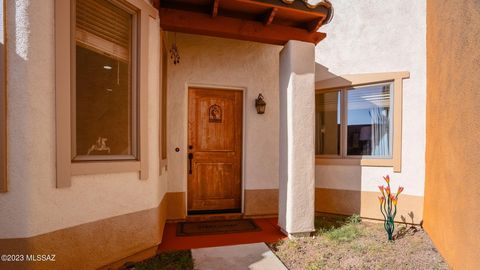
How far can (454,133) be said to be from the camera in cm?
266

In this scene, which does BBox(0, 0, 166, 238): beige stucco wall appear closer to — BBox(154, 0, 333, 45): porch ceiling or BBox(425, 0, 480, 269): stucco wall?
BBox(154, 0, 333, 45): porch ceiling

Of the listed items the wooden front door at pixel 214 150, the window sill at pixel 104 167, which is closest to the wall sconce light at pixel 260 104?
the wooden front door at pixel 214 150

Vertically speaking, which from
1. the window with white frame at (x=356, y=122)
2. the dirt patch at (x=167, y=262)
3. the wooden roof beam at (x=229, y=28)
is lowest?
the dirt patch at (x=167, y=262)

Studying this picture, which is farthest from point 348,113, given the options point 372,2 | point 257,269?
point 257,269

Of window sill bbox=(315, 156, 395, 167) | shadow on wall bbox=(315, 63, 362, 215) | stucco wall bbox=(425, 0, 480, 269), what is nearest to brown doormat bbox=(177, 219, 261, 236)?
shadow on wall bbox=(315, 63, 362, 215)

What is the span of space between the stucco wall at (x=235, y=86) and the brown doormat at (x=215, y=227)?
2.15ft

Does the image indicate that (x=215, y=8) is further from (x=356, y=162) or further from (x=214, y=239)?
(x=356, y=162)

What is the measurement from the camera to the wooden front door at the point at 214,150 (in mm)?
4656

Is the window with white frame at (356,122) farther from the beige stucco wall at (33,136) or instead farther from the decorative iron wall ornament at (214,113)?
the beige stucco wall at (33,136)

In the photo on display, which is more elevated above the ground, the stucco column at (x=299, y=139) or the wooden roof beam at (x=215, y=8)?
the wooden roof beam at (x=215, y=8)

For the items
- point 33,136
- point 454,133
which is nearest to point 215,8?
point 33,136

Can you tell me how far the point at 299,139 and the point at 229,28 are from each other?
1971 mm

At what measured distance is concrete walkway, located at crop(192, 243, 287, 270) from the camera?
2.94 meters

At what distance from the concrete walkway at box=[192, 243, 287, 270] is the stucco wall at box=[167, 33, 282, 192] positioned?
58.2 inches
